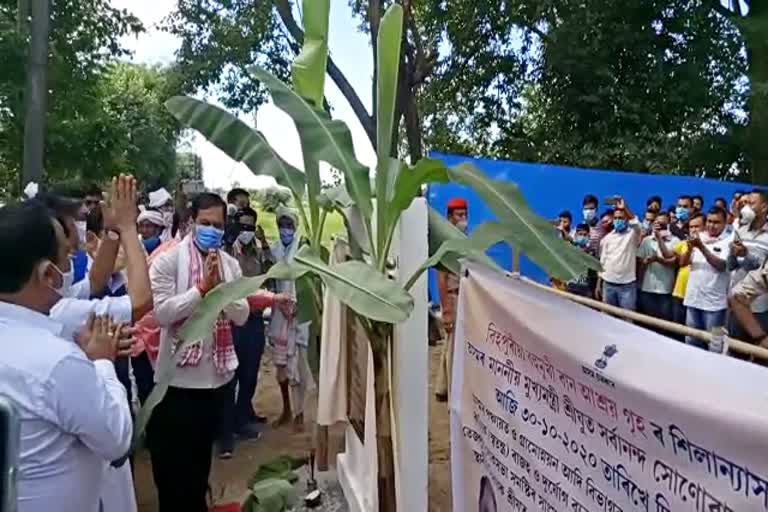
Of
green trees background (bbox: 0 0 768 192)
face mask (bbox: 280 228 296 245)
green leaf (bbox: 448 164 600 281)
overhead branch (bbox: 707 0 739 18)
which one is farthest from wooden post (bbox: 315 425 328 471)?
overhead branch (bbox: 707 0 739 18)

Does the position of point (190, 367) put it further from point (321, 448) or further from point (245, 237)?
point (245, 237)

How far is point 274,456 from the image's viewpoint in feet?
16.4

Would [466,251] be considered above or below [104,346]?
above

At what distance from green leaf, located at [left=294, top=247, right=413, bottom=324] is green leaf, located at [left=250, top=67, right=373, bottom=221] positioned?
14.3 inches

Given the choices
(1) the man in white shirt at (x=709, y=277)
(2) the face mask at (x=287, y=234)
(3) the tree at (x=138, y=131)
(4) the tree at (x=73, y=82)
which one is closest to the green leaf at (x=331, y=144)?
(2) the face mask at (x=287, y=234)

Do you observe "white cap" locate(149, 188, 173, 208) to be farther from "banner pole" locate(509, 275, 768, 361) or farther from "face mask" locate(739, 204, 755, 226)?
"face mask" locate(739, 204, 755, 226)

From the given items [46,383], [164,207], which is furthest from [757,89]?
[46,383]

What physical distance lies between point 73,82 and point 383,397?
8624 mm

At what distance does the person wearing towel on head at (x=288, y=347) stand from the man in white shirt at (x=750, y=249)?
11.0 ft

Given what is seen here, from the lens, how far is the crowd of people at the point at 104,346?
5.38 feet

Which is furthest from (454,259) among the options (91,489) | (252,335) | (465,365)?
(252,335)

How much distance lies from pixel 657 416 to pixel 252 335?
14.0 ft

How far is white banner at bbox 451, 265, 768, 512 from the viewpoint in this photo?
1.12m

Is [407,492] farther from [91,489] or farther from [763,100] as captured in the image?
[763,100]
